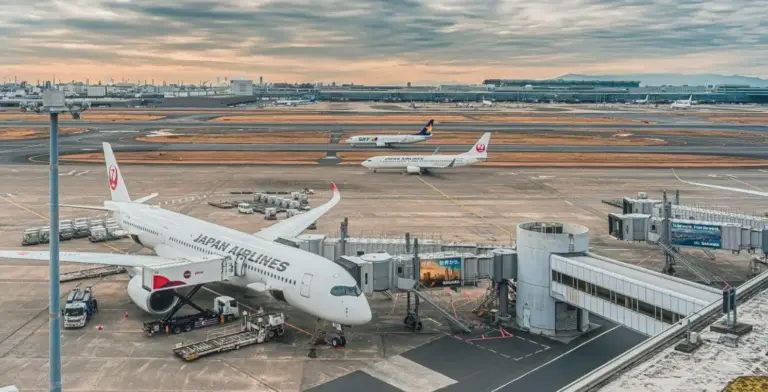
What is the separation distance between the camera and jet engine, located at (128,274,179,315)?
41.1m

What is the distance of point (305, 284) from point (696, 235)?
3147 centimetres

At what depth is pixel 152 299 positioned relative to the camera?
41406 millimetres

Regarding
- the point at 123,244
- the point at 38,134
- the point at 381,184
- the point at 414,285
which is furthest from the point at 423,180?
the point at 38,134

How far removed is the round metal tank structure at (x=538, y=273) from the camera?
132 feet

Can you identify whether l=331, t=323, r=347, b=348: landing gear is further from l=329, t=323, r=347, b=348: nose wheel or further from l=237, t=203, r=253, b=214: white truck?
l=237, t=203, r=253, b=214: white truck

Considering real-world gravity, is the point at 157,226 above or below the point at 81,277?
above

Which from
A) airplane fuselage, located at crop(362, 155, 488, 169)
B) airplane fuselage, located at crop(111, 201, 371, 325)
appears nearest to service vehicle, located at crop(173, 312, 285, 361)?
airplane fuselage, located at crop(111, 201, 371, 325)

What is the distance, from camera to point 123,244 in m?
63.8

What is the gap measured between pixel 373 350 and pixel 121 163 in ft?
318

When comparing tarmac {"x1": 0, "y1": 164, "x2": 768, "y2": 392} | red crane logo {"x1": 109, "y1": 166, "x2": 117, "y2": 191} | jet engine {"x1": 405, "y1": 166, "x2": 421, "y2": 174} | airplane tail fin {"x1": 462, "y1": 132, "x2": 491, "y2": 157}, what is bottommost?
tarmac {"x1": 0, "y1": 164, "x2": 768, "y2": 392}

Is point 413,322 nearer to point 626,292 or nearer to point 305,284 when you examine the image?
point 305,284

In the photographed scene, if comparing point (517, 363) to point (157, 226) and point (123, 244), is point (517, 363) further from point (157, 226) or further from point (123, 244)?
point (123, 244)

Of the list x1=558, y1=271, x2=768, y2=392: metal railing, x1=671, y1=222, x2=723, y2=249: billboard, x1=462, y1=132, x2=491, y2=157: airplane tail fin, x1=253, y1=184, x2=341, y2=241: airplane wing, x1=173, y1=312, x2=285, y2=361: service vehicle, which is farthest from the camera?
x1=462, y1=132, x2=491, y2=157: airplane tail fin

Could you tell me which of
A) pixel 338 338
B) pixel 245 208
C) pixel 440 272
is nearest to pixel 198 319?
pixel 338 338
